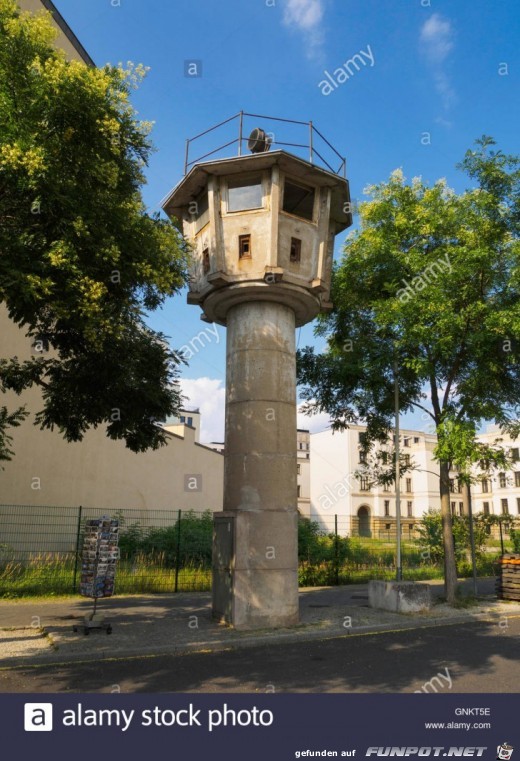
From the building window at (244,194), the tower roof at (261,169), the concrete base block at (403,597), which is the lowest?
the concrete base block at (403,597)

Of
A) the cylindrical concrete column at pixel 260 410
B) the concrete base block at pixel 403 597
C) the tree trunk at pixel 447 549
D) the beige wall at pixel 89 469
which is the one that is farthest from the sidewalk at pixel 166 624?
the beige wall at pixel 89 469

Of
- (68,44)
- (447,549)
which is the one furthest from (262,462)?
(68,44)

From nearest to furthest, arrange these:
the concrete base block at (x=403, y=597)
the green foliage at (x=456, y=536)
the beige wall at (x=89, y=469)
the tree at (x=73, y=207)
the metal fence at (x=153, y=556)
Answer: the tree at (x=73, y=207)
the concrete base block at (x=403, y=597)
the metal fence at (x=153, y=556)
the beige wall at (x=89, y=469)
the green foliage at (x=456, y=536)

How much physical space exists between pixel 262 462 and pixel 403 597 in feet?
19.4

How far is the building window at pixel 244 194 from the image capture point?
1481 centimetres

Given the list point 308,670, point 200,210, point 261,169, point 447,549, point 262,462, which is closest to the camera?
point 308,670

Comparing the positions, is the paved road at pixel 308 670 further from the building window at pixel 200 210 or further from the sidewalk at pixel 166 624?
the building window at pixel 200 210

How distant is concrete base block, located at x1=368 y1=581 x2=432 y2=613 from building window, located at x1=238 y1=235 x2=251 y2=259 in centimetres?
1004

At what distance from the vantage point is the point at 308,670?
9.56m

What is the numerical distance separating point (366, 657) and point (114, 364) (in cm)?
774

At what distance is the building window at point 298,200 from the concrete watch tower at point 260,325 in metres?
0.03

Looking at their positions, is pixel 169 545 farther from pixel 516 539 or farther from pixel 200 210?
pixel 516 539

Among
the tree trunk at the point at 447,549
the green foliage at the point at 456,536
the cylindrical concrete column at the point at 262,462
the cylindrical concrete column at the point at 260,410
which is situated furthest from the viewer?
the green foliage at the point at 456,536

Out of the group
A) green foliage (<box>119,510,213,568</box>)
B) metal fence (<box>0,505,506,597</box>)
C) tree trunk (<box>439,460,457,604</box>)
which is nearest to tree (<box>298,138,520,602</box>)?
tree trunk (<box>439,460,457,604</box>)
